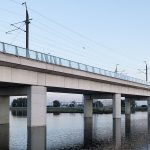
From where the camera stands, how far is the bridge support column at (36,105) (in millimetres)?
39156

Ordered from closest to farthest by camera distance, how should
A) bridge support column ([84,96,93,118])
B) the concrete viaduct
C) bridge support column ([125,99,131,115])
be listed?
1. the concrete viaduct
2. bridge support column ([84,96,93,118])
3. bridge support column ([125,99,131,115])

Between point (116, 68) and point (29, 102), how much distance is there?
2388 inches

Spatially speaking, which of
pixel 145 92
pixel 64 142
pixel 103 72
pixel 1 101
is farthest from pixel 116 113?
pixel 64 142

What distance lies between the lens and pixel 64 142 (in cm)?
2930

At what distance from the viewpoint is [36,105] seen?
40.1 metres

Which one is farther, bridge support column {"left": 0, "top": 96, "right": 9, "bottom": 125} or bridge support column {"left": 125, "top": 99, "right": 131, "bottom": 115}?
bridge support column {"left": 125, "top": 99, "right": 131, "bottom": 115}

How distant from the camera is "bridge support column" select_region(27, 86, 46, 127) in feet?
128

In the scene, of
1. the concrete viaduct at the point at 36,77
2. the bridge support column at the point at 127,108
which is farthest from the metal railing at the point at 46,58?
the bridge support column at the point at 127,108

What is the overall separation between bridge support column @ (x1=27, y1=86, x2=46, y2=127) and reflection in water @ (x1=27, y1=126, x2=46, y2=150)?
128 centimetres

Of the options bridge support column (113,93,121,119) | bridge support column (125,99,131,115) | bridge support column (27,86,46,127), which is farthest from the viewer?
bridge support column (125,99,131,115)

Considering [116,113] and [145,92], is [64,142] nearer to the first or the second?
[116,113]

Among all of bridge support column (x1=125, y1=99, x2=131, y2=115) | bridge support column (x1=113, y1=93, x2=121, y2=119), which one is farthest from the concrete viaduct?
bridge support column (x1=125, y1=99, x2=131, y2=115)

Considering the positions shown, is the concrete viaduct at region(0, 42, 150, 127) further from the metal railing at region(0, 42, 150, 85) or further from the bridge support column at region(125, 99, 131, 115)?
the bridge support column at region(125, 99, 131, 115)

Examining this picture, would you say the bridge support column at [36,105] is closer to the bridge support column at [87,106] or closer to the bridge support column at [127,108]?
the bridge support column at [87,106]
